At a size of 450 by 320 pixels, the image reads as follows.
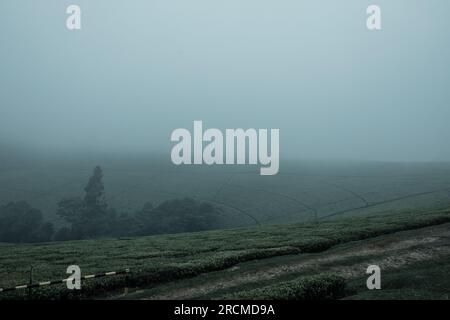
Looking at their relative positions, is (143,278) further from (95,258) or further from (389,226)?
(389,226)

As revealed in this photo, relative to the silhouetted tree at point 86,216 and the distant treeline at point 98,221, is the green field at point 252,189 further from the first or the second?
the distant treeline at point 98,221

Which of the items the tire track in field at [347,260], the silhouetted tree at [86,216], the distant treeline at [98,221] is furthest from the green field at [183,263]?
the silhouetted tree at [86,216]

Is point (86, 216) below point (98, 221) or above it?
above

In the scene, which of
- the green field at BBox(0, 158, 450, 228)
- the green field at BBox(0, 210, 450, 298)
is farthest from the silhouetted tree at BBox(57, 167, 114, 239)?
the green field at BBox(0, 210, 450, 298)

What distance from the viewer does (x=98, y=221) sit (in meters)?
108

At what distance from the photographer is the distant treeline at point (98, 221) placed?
334 ft

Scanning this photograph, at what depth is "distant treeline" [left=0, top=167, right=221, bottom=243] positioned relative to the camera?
334 feet

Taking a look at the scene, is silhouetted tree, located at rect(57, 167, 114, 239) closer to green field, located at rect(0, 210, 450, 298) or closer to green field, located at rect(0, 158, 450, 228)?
green field, located at rect(0, 158, 450, 228)

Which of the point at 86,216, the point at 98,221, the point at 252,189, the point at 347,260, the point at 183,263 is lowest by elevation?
the point at 98,221

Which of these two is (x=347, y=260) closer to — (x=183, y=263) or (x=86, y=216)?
(x=183, y=263)

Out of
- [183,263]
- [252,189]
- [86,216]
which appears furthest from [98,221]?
[183,263]

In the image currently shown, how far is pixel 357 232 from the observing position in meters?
42.5
